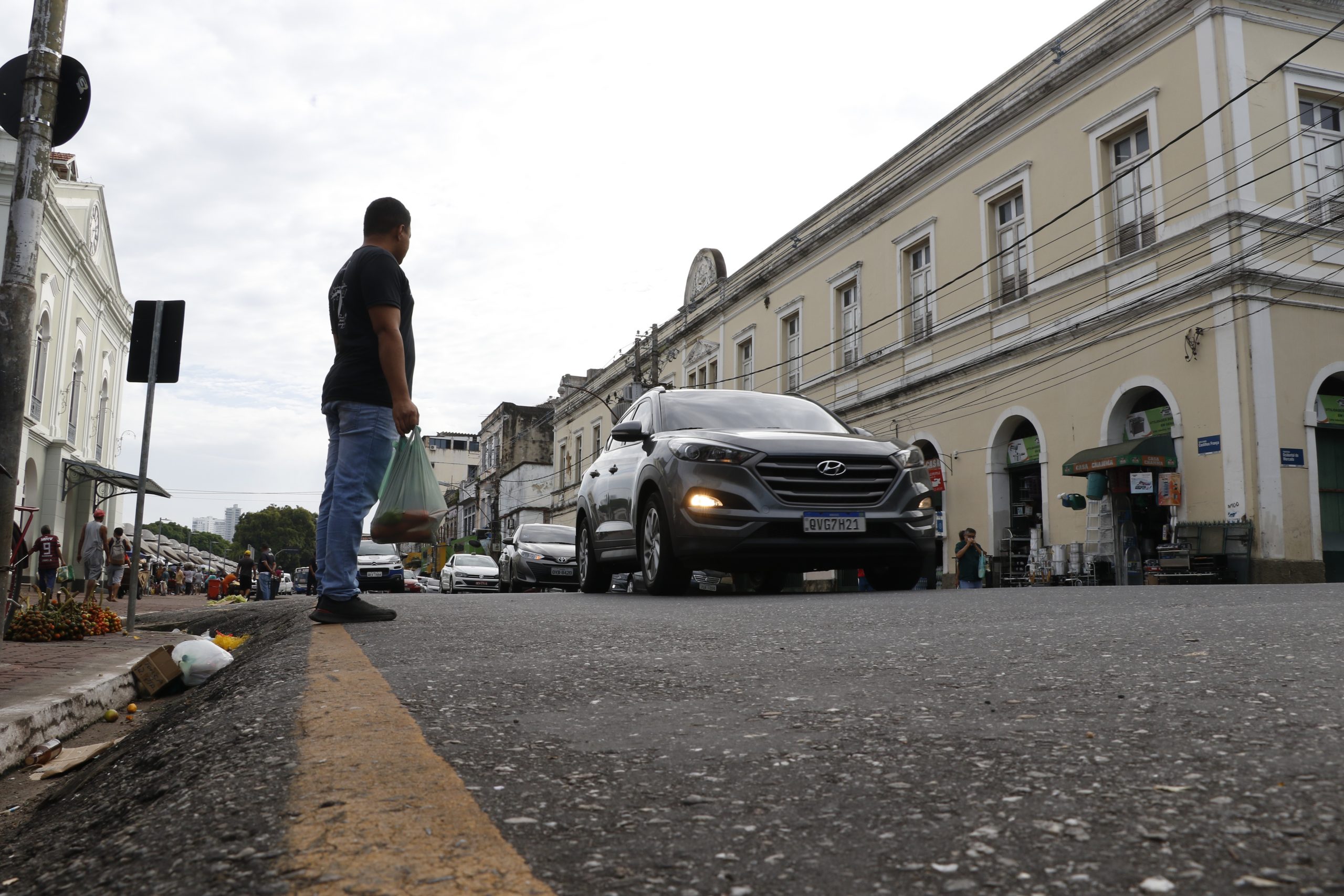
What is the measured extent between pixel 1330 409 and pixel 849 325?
465 inches

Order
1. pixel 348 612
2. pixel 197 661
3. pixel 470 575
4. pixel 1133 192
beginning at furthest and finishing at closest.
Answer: pixel 470 575 < pixel 1133 192 < pixel 348 612 < pixel 197 661

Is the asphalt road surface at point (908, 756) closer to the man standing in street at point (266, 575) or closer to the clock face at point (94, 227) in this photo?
the man standing in street at point (266, 575)

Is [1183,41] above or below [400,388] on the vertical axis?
above

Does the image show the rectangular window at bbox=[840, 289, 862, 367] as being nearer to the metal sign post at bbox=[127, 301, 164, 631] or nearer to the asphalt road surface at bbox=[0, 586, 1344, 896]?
the metal sign post at bbox=[127, 301, 164, 631]

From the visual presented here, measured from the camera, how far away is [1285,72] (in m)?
15.6

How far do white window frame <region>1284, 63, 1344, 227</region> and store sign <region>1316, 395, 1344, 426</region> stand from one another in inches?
99.6

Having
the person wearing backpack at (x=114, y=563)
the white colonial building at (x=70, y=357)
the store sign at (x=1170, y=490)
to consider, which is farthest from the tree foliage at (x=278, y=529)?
the store sign at (x=1170, y=490)

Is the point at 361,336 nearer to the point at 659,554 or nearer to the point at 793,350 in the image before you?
the point at 659,554

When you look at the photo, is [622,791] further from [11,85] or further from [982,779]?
[11,85]

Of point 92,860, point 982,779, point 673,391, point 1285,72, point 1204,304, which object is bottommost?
point 92,860

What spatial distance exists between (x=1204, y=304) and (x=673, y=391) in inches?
381

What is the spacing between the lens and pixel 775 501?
7652 millimetres

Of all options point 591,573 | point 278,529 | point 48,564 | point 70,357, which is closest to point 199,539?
point 278,529

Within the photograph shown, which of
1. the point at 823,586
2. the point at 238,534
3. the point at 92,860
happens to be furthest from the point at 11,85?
the point at 238,534
